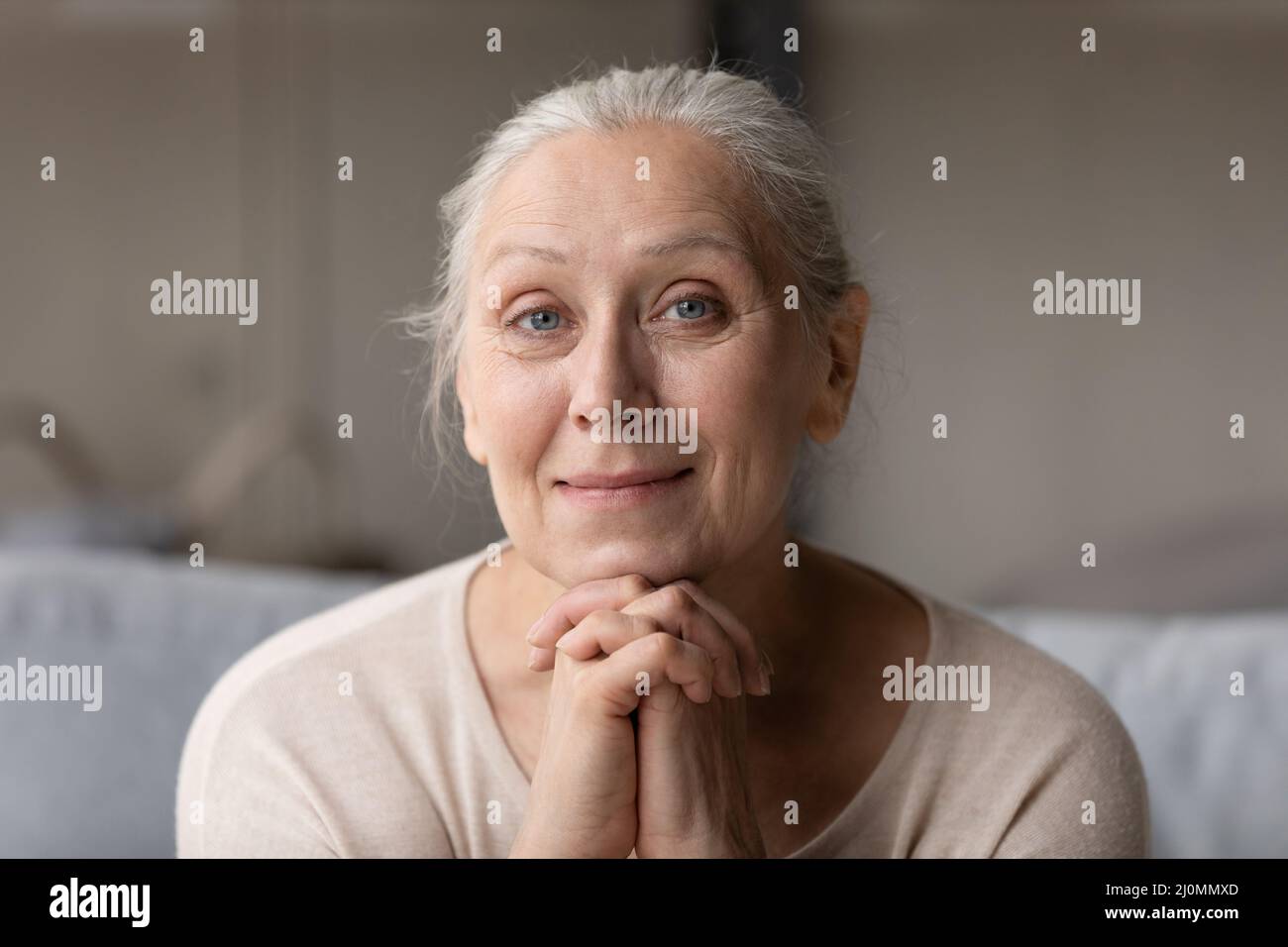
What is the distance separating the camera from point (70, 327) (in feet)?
4.40

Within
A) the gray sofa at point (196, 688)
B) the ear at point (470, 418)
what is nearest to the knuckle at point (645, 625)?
the ear at point (470, 418)

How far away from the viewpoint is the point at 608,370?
0.90 metres

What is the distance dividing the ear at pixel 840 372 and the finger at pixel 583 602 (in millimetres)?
224

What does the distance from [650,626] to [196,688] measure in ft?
2.65

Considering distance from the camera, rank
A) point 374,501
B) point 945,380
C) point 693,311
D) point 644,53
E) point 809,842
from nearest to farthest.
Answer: point 693,311 < point 809,842 < point 644,53 < point 945,380 < point 374,501

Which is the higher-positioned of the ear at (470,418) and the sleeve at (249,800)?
the ear at (470,418)

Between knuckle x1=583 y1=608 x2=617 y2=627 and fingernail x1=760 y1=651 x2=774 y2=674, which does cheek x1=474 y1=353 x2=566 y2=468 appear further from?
fingernail x1=760 y1=651 x2=774 y2=674

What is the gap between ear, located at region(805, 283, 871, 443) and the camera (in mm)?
1038

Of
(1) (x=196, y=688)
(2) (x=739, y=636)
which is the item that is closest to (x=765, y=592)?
(2) (x=739, y=636)

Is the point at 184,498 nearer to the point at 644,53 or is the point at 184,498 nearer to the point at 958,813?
the point at 644,53

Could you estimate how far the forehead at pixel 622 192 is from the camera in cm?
90

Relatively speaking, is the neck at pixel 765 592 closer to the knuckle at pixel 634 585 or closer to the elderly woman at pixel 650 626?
the elderly woman at pixel 650 626
